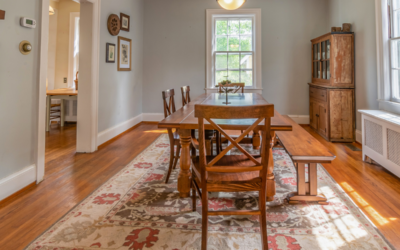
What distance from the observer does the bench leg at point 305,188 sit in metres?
2.37

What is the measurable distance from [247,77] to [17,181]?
504 cm

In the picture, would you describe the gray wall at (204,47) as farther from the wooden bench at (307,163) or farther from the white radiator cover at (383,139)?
the wooden bench at (307,163)

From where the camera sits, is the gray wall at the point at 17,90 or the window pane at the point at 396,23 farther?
the window pane at the point at 396,23

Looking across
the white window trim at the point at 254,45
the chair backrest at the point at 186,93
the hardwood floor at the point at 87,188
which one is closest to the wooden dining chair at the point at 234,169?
the hardwood floor at the point at 87,188

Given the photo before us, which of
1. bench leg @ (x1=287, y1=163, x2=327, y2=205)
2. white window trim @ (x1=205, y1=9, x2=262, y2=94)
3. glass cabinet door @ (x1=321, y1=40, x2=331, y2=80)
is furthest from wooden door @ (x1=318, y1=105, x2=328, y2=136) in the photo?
bench leg @ (x1=287, y1=163, x2=327, y2=205)

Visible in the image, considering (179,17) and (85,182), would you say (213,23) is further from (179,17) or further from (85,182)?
(85,182)

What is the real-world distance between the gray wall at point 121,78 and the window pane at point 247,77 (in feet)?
8.01

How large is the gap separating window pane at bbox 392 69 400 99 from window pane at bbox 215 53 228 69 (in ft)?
11.4

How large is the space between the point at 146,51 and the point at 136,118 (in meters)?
1.68

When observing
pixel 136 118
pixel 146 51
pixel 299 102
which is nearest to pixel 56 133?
pixel 136 118

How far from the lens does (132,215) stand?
2154mm

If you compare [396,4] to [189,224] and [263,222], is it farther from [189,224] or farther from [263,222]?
[189,224]

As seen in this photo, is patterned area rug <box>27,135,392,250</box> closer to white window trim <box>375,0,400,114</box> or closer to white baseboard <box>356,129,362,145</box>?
white window trim <box>375,0,400,114</box>

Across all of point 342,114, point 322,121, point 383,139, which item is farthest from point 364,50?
point 383,139
